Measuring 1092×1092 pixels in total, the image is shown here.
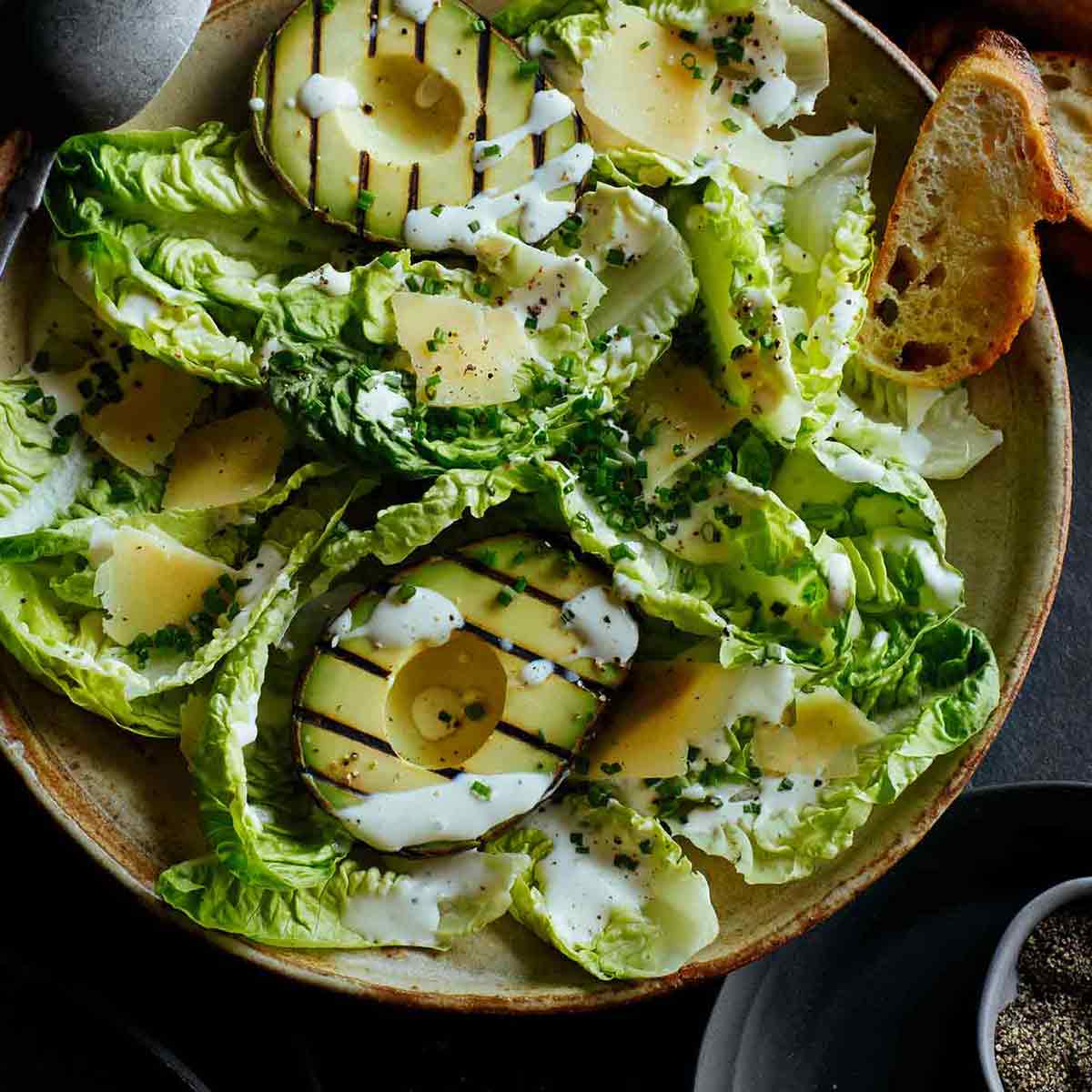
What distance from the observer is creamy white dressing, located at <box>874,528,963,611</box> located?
2.44 meters

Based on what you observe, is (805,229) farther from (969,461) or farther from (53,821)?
(53,821)

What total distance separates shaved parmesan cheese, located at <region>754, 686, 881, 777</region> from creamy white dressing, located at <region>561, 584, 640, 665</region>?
27cm

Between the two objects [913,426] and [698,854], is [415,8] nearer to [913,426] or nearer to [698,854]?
[913,426]

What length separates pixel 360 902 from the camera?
2.39 metres

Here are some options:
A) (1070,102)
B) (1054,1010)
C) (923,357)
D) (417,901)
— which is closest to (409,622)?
(417,901)

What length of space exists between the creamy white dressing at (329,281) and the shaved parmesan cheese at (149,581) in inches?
18.5

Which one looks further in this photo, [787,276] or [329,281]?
[787,276]

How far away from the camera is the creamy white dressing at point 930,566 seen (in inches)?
96.0

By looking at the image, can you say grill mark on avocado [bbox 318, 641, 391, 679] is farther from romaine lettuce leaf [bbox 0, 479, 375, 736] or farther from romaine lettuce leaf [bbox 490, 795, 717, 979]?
romaine lettuce leaf [bbox 490, 795, 717, 979]

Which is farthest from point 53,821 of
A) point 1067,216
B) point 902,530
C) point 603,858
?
point 1067,216

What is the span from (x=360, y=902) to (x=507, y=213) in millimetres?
1142

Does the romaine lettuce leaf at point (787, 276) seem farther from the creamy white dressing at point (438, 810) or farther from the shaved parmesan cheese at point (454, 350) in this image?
the creamy white dressing at point (438, 810)

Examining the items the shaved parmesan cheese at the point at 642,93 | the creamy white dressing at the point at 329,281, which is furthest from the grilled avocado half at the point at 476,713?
the shaved parmesan cheese at the point at 642,93

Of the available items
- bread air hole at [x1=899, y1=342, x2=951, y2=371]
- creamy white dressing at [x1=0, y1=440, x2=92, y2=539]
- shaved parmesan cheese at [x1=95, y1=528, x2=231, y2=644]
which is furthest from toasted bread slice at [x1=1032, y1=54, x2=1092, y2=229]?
creamy white dressing at [x1=0, y1=440, x2=92, y2=539]
